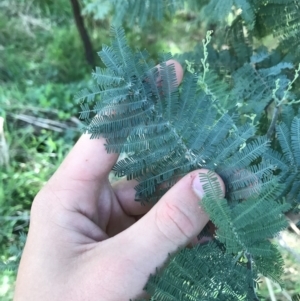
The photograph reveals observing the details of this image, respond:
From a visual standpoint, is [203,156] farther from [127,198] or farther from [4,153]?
[4,153]

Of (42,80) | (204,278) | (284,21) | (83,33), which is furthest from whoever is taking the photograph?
(42,80)

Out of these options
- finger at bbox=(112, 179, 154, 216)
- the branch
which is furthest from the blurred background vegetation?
finger at bbox=(112, 179, 154, 216)

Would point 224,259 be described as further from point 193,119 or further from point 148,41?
point 148,41

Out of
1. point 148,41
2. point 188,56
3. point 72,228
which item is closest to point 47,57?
point 148,41

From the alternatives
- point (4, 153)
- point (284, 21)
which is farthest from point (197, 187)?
point (4, 153)

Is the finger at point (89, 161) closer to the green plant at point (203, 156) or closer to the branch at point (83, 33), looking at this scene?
the green plant at point (203, 156)

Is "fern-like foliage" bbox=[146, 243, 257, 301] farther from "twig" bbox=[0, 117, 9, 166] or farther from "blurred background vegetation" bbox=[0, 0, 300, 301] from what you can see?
"twig" bbox=[0, 117, 9, 166]

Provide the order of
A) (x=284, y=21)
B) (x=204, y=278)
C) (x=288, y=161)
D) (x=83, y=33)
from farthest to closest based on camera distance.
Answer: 1. (x=83, y=33)
2. (x=284, y=21)
3. (x=288, y=161)
4. (x=204, y=278)
